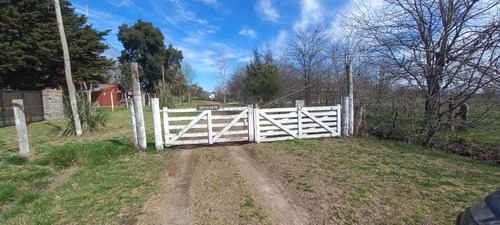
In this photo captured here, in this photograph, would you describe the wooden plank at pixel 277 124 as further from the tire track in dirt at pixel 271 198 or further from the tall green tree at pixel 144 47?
the tall green tree at pixel 144 47

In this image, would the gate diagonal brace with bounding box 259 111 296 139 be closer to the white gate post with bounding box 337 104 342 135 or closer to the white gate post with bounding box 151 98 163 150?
the white gate post with bounding box 337 104 342 135

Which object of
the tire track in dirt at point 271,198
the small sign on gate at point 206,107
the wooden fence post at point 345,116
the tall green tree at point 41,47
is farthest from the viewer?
the tall green tree at point 41,47

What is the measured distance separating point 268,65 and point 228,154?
381 inches

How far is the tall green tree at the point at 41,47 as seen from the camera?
1366 centimetres

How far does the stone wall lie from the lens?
11.8m

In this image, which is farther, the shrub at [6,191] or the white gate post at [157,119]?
the white gate post at [157,119]

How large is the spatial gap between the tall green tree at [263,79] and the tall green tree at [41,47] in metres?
13.1

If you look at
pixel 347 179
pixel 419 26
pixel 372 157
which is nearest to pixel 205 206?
pixel 347 179

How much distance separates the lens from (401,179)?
342cm

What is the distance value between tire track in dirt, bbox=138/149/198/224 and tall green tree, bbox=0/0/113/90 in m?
15.4

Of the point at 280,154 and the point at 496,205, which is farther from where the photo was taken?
the point at 280,154

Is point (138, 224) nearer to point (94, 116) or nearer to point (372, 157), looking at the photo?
point (372, 157)

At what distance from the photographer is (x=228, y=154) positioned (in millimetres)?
5254

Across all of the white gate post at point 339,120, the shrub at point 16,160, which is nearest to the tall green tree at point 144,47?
the shrub at point 16,160
